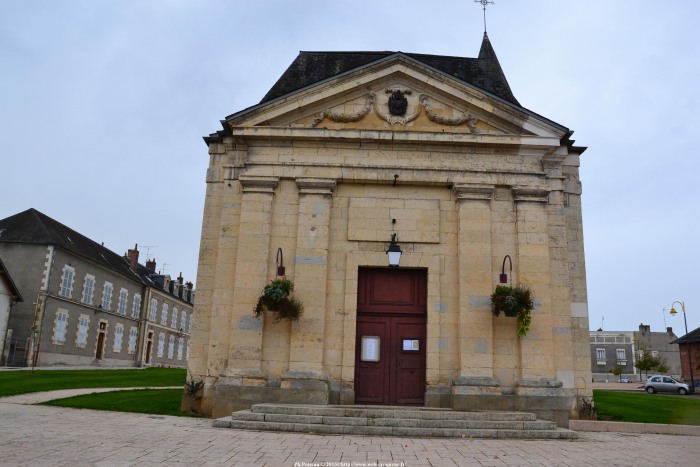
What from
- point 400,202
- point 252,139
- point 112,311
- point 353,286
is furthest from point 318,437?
point 112,311

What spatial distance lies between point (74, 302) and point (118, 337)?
6984 mm

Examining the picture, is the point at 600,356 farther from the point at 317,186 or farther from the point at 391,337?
the point at 317,186

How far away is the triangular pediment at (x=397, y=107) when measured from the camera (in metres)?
12.1

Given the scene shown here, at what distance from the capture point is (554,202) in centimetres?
1203

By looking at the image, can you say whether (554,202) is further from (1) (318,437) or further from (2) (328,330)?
(1) (318,437)

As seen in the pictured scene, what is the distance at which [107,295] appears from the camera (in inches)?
1451

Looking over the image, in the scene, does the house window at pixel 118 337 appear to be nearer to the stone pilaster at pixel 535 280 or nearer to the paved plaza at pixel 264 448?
the paved plaza at pixel 264 448

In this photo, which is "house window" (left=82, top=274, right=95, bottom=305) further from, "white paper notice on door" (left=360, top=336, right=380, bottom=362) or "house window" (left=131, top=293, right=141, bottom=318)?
"white paper notice on door" (left=360, top=336, right=380, bottom=362)

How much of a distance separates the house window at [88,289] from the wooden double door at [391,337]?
27408 mm

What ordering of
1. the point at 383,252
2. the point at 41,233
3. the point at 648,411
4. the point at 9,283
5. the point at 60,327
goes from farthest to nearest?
the point at 60,327 < the point at 41,233 < the point at 9,283 < the point at 648,411 < the point at 383,252

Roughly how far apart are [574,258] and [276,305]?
6.35 m

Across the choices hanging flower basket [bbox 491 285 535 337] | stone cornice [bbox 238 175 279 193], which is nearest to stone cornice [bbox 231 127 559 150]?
stone cornice [bbox 238 175 279 193]

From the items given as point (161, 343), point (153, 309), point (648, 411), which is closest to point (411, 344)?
point (648, 411)

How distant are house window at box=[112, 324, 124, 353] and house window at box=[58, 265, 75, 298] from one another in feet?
22.4
